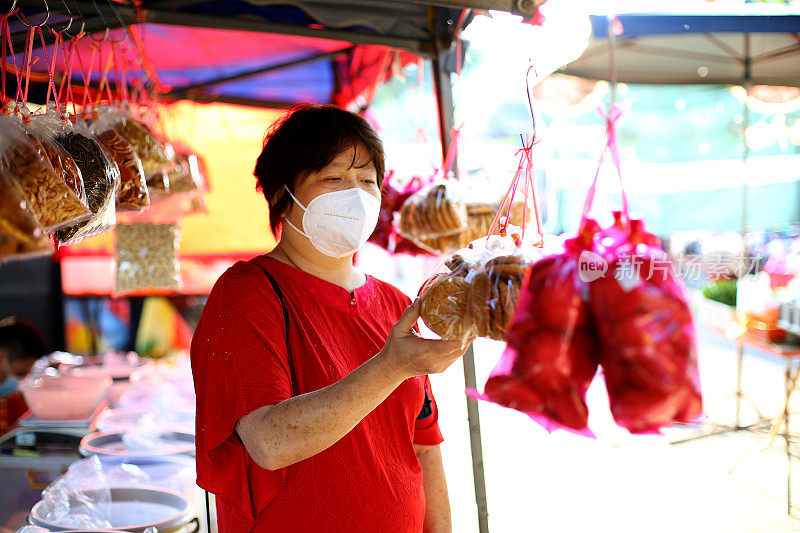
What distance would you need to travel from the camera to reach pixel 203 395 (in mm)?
1083

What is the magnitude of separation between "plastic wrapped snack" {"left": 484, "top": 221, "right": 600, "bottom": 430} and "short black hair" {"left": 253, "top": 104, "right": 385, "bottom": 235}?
643mm

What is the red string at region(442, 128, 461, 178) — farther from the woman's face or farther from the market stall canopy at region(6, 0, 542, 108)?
the woman's face

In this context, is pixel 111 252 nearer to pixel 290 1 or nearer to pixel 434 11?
pixel 290 1

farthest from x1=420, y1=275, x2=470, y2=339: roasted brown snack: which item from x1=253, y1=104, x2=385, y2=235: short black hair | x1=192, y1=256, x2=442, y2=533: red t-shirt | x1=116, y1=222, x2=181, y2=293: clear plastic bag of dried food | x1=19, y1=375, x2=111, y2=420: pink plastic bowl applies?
x1=19, y1=375, x2=111, y2=420: pink plastic bowl

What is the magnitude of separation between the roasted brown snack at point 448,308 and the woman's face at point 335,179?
41 centimetres

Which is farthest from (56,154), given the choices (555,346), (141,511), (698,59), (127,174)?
(698,59)

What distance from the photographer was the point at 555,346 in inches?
25.6

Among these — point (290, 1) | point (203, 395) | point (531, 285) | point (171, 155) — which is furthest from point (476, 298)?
point (290, 1)

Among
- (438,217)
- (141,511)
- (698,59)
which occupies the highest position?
(698,59)

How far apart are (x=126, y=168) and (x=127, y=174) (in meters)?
0.02

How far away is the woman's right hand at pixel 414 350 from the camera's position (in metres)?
0.92

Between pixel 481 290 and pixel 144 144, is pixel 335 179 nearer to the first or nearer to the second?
pixel 481 290

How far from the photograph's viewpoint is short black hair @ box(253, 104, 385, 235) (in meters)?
1.22

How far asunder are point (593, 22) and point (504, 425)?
9.60 ft
